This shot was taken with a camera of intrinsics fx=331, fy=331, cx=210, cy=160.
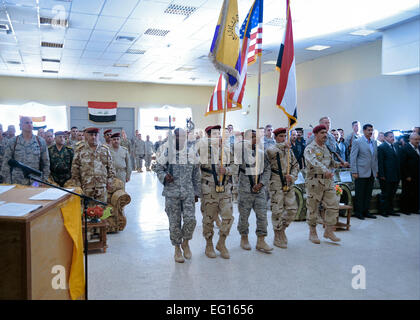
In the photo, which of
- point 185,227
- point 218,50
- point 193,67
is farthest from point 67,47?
point 185,227

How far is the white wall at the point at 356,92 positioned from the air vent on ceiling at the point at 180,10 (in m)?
5.43

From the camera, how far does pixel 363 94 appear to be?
9.47 m

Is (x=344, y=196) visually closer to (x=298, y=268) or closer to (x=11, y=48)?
(x=298, y=268)

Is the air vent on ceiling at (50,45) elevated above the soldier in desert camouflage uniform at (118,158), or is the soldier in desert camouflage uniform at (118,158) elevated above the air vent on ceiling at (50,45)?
the air vent on ceiling at (50,45)

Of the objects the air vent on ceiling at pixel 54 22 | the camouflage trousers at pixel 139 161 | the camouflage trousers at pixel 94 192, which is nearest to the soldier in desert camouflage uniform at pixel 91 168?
the camouflage trousers at pixel 94 192

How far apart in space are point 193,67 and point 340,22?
6322 millimetres

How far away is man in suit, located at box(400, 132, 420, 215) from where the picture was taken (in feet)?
22.0

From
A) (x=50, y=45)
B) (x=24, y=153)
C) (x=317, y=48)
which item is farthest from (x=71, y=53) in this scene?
(x=317, y=48)

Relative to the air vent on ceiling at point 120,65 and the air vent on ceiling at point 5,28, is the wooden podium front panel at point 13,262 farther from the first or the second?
the air vent on ceiling at point 120,65

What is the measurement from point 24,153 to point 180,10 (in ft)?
13.9

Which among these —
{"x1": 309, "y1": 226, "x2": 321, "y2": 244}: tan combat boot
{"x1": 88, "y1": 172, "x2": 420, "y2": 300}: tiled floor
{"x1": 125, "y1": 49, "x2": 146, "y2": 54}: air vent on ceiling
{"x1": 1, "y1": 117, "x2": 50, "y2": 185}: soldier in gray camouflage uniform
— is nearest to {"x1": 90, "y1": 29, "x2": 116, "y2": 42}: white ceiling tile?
{"x1": 125, "y1": 49, "x2": 146, "y2": 54}: air vent on ceiling

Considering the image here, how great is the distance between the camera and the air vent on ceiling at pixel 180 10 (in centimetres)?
674

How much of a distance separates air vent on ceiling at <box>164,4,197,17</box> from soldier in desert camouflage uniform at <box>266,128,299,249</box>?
395 centimetres

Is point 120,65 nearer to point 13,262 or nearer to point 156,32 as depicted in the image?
point 156,32
